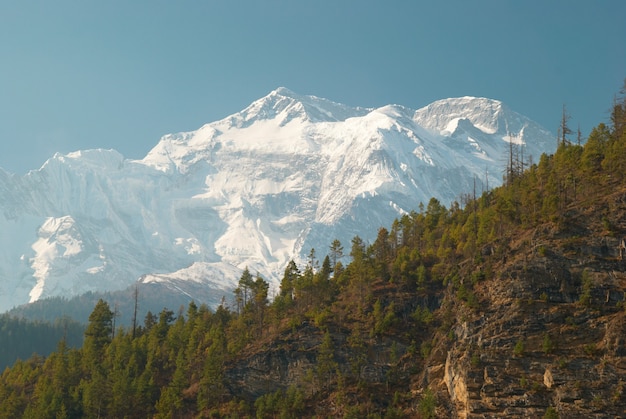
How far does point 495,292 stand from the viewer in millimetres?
105250

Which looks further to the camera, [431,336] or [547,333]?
[431,336]

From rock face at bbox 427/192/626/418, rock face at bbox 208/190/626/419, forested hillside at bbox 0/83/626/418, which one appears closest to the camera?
rock face at bbox 427/192/626/418

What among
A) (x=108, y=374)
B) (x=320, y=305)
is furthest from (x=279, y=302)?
(x=108, y=374)

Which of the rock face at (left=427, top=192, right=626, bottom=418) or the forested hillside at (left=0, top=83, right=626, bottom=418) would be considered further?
the forested hillside at (left=0, top=83, right=626, bottom=418)

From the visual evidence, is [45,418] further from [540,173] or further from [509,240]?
[540,173]

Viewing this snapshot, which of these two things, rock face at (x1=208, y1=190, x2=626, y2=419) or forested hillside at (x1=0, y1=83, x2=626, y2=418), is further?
forested hillside at (x1=0, y1=83, x2=626, y2=418)

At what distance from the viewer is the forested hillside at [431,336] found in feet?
308

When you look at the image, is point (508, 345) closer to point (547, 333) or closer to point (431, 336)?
point (547, 333)

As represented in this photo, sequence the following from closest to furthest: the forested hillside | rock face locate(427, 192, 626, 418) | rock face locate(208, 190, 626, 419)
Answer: rock face locate(427, 192, 626, 418) → rock face locate(208, 190, 626, 419) → the forested hillside

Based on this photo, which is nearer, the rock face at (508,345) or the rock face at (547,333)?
the rock face at (547,333)

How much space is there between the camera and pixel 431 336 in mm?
114625

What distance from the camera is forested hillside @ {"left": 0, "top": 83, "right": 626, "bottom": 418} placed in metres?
93.8

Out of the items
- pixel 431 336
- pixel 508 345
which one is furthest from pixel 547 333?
pixel 431 336

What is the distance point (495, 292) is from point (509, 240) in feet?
36.8
